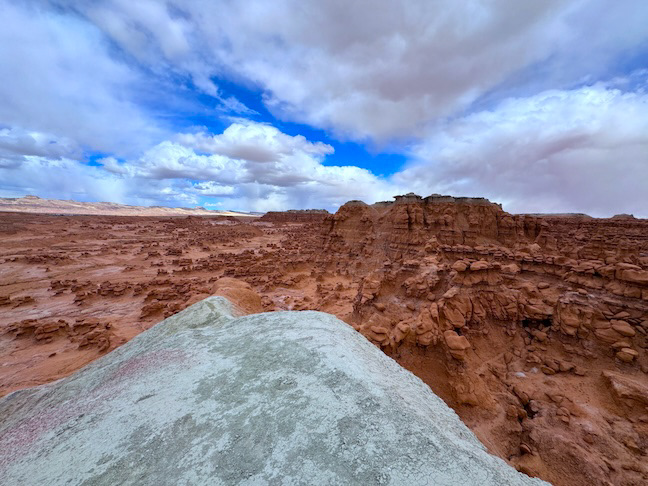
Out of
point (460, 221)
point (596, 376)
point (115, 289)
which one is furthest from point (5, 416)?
point (460, 221)

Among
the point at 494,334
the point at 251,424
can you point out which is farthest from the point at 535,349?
the point at 251,424

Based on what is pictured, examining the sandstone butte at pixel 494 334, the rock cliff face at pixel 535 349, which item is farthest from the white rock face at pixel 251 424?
the rock cliff face at pixel 535 349

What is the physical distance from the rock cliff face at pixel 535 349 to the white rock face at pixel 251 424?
13.1 ft

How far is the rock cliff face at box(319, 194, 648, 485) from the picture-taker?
18.3ft

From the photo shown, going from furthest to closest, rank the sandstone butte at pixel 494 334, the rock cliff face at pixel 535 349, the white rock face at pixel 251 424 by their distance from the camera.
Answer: the sandstone butte at pixel 494 334, the rock cliff face at pixel 535 349, the white rock face at pixel 251 424

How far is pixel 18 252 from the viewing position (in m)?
27.2

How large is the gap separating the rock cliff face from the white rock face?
4001 mm

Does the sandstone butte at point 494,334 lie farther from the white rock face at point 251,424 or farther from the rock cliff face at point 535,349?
the white rock face at point 251,424

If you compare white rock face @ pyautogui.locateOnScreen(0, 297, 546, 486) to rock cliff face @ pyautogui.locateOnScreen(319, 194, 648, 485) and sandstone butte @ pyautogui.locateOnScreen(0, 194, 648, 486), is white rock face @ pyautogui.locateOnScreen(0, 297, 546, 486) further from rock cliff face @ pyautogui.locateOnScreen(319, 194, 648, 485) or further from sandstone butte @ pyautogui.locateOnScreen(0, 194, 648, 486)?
rock cliff face @ pyautogui.locateOnScreen(319, 194, 648, 485)

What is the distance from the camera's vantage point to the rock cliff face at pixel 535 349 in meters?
5.59

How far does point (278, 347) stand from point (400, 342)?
15.8 ft

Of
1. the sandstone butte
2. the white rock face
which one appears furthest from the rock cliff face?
the white rock face

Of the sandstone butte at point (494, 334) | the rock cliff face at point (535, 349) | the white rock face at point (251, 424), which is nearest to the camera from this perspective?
the white rock face at point (251, 424)

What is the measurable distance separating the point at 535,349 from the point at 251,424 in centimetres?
944
